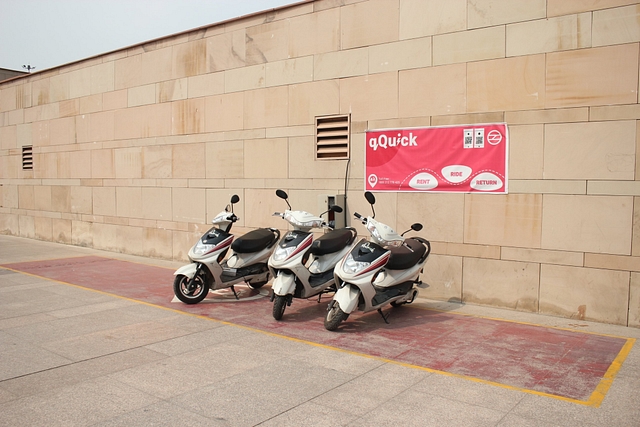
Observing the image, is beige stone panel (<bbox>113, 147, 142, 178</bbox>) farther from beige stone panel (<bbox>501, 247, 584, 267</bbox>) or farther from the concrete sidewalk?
beige stone panel (<bbox>501, 247, 584, 267</bbox>)

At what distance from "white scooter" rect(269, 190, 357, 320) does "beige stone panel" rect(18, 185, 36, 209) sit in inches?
481

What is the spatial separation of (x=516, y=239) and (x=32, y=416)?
20.6 feet

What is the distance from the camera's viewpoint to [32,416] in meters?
4.40

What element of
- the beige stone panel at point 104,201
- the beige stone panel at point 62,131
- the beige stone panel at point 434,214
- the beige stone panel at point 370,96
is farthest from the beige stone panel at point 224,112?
the beige stone panel at point 62,131

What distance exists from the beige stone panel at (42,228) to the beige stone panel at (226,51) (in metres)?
7.90

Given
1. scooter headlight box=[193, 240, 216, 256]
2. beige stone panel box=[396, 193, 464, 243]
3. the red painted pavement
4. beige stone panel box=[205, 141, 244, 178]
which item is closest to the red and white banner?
beige stone panel box=[396, 193, 464, 243]

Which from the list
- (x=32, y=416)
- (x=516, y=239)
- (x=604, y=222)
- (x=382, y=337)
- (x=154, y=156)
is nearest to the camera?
(x=32, y=416)

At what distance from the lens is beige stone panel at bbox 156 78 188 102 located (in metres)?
12.6

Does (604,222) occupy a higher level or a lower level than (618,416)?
higher

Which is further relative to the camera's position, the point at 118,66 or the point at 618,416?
the point at 118,66

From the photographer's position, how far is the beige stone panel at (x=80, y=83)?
Result: 15.3 m

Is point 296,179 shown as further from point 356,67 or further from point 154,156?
point 154,156

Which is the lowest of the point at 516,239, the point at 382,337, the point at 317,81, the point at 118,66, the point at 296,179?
the point at 382,337

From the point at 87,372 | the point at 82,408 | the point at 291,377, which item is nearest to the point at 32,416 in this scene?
the point at 82,408
